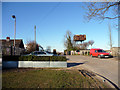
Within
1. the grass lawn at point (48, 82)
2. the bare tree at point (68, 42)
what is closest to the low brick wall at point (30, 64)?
the grass lawn at point (48, 82)

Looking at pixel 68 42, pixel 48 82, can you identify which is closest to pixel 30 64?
pixel 48 82

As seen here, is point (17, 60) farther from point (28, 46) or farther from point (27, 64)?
point (28, 46)

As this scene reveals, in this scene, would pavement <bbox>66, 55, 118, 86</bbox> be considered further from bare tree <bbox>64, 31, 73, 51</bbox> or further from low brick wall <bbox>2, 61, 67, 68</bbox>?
bare tree <bbox>64, 31, 73, 51</bbox>

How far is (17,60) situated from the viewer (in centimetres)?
1068

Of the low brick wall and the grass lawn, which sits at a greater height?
the low brick wall

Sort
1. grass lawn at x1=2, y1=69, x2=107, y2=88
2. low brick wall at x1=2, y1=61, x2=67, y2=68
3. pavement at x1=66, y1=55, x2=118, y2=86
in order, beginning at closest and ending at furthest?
grass lawn at x1=2, y1=69, x2=107, y2=88, pavement at x1=66, y1=55, x2=118, y2=86, low brick wall at x1=2, y1=61, x2=67, y2=68

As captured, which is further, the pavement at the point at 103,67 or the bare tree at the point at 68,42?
the bare tree at the point at 68,42

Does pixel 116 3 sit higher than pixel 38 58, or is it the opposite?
pixel 116 3

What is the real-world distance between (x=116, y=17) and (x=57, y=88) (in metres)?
8.54

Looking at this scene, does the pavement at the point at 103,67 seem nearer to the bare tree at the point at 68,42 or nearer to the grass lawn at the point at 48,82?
the grass lawn at the point at 48,82

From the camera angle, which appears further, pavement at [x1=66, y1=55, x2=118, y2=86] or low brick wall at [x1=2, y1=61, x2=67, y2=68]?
low brick wall at [x1=2, y1=61, x2=67, y2=68]

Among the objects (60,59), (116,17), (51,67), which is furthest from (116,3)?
(51,67)

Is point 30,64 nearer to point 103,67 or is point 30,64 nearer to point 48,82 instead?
point 48,82

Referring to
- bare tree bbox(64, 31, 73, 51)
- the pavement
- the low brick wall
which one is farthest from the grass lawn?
bare tree bbox(64, 31, 73, 51)
